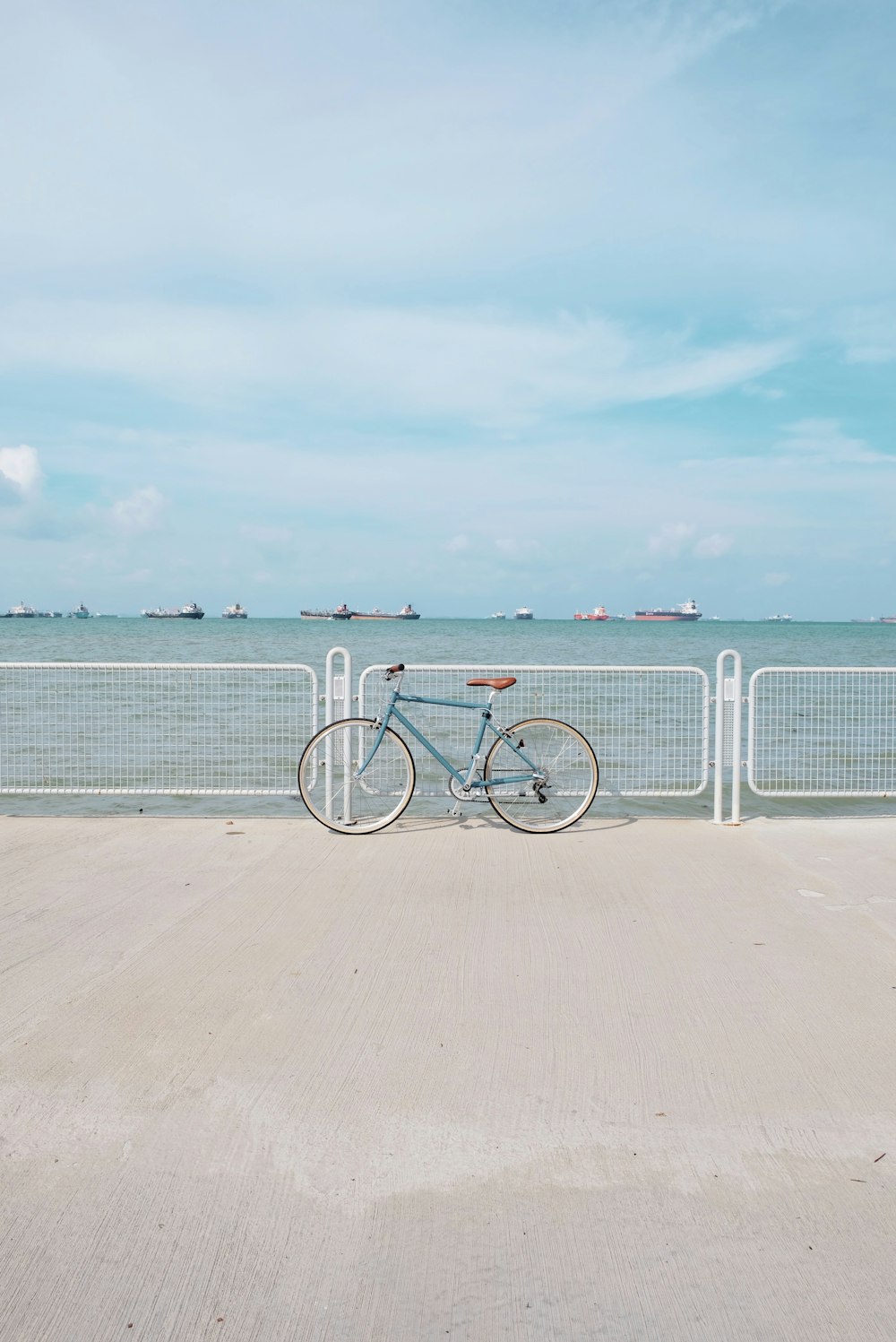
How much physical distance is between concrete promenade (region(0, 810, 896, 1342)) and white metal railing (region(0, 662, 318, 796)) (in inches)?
79.4

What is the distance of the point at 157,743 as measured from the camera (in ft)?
33.4

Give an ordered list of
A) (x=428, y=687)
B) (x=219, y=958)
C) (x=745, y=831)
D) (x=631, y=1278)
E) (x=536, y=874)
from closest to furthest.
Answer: (x=631, y=1278), (x=219, y=958), (x=536, y=874), (x=745, y=831), (x=428, y=687)

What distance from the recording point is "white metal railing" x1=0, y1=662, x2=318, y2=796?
251 inches

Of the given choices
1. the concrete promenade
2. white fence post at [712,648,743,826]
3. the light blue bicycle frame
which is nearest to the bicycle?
the light blue bicycle frame

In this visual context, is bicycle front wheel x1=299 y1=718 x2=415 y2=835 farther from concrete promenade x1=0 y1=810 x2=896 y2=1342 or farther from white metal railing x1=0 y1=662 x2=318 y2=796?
concrete promenade x1=0 y1=810 x2=896 y2=1342

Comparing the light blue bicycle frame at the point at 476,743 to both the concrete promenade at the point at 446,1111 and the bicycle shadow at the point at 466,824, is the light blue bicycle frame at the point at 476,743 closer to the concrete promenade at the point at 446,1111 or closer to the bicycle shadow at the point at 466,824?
the bicycle shadow at the point at 466,824

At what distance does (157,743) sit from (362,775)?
5.13m

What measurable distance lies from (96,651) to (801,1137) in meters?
36.4

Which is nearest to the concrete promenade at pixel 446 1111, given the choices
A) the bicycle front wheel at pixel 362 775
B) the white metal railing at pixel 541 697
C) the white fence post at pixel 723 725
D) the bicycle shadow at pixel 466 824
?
the bicycle front wheel at pixel 362 775

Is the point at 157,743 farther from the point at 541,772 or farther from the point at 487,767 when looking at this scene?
the point at 541,772

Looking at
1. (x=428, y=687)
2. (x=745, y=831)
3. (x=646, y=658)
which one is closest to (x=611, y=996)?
(x=745, y=831)

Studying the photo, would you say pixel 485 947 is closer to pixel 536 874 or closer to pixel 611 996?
pixel 611 996

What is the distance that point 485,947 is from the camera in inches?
147

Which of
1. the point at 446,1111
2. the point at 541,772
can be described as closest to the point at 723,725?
the point at 541,772
